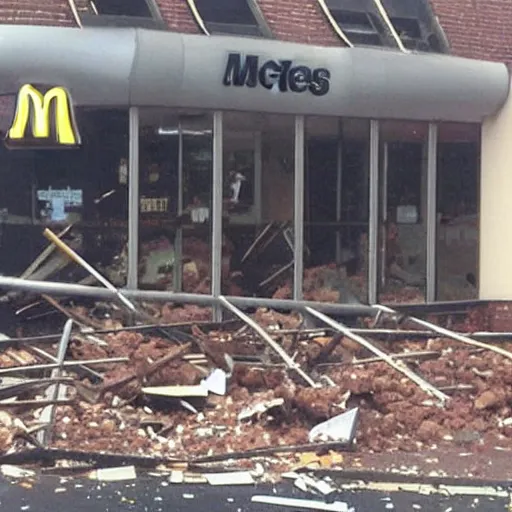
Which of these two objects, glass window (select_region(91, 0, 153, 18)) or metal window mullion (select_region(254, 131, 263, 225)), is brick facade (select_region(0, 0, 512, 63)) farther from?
metal window mullion (select_region(254, 131, 263, 225))

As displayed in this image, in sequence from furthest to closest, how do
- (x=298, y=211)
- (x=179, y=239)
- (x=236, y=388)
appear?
(x=298, y=211), (x=179, y=239), (x=236, y=388)

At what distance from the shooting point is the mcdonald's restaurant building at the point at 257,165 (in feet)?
37.4

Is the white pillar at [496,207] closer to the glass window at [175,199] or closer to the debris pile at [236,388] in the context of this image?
the debris pile at [236,388]

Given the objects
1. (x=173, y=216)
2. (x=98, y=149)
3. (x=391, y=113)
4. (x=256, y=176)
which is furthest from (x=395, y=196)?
(x=98, y=149)

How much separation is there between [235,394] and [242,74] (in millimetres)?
4383

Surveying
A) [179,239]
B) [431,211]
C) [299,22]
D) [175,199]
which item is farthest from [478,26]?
[179,239]

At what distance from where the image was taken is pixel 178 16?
12062 millimetres

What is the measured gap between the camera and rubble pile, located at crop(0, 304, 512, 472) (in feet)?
27.3

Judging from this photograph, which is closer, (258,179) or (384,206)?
(258,179)

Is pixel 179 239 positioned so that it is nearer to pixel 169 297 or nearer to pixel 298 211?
pixel 169 297

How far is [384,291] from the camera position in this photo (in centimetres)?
1345

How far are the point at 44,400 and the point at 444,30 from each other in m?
8.18

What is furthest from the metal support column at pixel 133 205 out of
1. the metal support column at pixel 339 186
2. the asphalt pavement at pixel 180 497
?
the asphalt pavement at pixel 180 497

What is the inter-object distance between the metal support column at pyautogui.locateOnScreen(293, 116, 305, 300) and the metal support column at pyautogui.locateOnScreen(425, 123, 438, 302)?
1.95m
